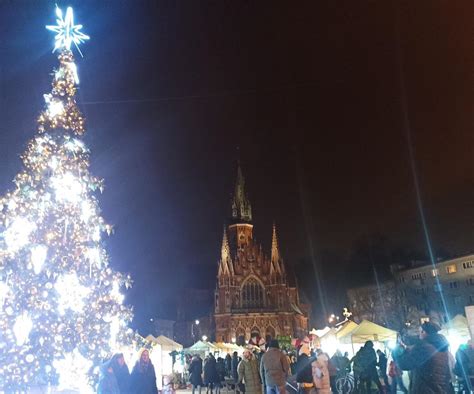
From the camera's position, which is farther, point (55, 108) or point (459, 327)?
point (459, 327)

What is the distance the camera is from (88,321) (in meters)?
10.9

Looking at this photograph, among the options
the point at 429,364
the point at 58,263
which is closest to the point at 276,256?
the point at 58,263

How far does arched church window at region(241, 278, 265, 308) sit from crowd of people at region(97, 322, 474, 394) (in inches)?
1935

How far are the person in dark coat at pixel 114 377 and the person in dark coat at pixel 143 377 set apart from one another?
179 millimetres

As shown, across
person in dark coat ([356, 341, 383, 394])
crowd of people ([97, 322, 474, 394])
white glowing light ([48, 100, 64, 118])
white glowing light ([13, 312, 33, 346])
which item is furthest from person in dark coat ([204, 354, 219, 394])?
white glowing light ([48, 100, 64, 118])

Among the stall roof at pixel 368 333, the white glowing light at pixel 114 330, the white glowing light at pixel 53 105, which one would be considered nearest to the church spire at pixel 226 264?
the stall roof at pixel 368 333

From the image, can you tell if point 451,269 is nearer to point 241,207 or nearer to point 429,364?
point 241,207

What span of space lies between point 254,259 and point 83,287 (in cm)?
5542

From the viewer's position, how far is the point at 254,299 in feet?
210

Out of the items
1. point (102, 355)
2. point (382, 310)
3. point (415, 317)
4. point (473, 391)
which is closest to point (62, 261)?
point (102, 355)

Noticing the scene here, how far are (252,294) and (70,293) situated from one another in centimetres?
5524

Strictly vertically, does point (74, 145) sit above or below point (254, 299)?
below

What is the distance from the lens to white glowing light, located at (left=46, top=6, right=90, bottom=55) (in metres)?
11.9

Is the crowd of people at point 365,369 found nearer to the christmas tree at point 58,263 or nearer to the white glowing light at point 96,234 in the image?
the christmas tree at point 58,263
